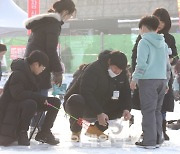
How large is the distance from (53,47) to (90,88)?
0.53 m

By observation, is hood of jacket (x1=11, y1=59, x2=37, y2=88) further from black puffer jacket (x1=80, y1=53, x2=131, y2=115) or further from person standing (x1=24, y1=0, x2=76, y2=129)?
black puffer jacket (x1=80, y1=53, x2=131, y2=115)

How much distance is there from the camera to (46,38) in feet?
12.5

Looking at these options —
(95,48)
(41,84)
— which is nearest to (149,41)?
(41,84)

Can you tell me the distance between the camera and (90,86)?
369cm

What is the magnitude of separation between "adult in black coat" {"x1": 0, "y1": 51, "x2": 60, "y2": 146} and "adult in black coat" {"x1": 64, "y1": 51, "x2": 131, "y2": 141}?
331 millimetres

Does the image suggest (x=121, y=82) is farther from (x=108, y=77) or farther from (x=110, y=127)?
(x=110, y=127)

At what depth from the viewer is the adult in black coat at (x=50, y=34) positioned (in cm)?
376

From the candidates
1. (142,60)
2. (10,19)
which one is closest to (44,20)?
(142,60)

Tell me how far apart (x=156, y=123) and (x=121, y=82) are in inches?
21.2

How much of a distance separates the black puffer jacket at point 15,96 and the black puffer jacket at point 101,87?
435mm

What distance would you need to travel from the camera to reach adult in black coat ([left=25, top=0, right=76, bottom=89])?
→ 3758 millimetres

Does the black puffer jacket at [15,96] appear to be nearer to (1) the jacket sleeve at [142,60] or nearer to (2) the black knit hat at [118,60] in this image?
(2) the black knit hat at [118,60]

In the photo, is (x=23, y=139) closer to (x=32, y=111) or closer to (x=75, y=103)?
(x=32, y=111)

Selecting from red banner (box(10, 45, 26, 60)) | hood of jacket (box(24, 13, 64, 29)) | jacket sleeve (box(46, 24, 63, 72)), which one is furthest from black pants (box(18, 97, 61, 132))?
red banner (box(10, 45, 26, 60))
